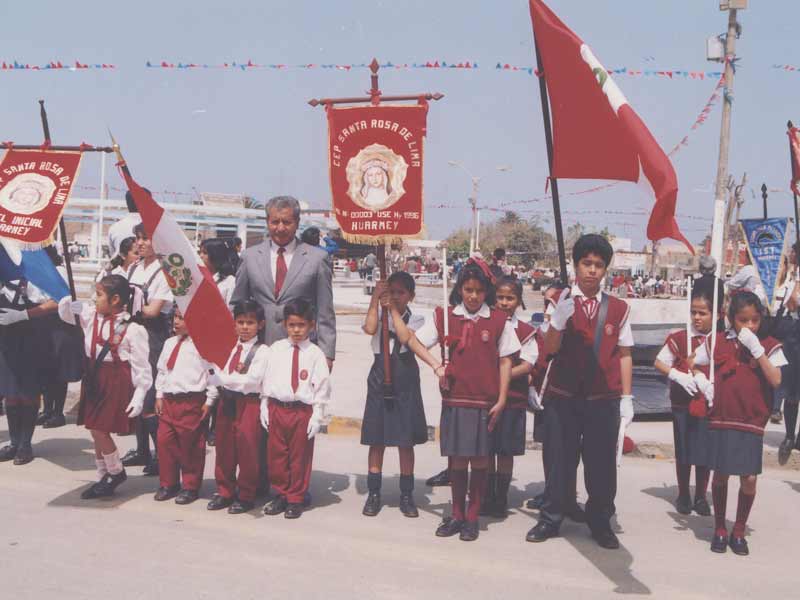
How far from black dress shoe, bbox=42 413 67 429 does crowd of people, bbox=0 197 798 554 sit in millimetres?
2081

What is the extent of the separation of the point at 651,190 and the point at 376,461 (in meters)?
2.45

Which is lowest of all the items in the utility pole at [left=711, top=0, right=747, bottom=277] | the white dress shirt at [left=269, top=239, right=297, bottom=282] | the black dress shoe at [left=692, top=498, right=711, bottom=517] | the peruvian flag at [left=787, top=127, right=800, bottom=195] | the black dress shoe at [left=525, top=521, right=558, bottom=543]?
the black dress shoe at [left=692, top=498, right=711, bottom=517]

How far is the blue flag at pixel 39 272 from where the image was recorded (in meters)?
6.49

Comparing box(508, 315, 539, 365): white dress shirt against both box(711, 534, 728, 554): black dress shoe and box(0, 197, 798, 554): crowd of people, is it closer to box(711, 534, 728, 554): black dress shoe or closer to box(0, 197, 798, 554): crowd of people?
box(0, 197, 798, 554): crowd of people

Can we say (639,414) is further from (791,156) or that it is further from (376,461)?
(376,461)

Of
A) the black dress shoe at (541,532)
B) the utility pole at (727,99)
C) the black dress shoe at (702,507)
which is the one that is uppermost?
the utility pole at (727,99)

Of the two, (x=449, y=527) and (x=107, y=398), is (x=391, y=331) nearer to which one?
(x=449, y=527)

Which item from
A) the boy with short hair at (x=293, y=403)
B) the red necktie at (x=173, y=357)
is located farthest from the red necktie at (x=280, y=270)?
the red necktie at (x=173, y=357)

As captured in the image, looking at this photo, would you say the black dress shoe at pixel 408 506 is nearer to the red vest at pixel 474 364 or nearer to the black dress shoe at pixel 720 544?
the red vest at pixel 474 364

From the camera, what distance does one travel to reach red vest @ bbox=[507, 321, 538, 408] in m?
5.61

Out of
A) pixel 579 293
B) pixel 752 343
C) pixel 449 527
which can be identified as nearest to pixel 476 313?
pixel 579 293

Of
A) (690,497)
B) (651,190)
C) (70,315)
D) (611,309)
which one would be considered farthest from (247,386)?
(690,497)

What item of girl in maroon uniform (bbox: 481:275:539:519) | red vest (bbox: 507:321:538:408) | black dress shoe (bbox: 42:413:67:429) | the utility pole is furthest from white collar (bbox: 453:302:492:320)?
the utility pole

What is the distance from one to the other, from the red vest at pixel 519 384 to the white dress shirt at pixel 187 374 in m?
2.00
